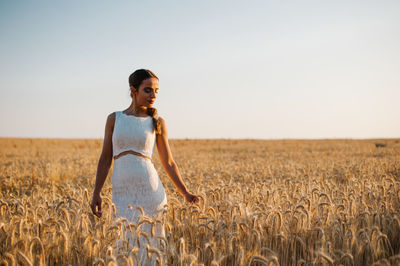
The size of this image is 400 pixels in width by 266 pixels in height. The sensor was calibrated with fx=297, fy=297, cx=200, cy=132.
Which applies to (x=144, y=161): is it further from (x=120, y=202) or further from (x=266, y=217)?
(x=266, y=217)

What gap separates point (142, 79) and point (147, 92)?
Answer: 0.15 m

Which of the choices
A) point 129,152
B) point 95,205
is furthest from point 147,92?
point 95,205

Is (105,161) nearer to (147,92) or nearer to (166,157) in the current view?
(166,157)

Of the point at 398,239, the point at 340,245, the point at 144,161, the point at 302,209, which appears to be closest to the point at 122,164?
the point at 144,161

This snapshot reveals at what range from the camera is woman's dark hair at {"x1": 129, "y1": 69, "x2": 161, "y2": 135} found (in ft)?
10.7

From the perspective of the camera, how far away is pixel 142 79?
3260 mm

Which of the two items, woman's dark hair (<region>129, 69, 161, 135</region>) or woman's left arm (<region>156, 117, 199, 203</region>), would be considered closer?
woman's dark hair (<region>129, 69, 161, 135</region>)

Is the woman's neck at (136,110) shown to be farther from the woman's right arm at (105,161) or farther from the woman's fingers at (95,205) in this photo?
the woman's fingers at (95,205)

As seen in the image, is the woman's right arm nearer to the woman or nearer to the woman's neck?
the woman

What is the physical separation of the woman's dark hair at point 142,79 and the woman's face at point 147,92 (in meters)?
0.05

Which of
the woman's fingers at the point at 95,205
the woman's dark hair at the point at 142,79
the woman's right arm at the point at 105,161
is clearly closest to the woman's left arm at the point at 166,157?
the woman's dark hair at the point at 142,79

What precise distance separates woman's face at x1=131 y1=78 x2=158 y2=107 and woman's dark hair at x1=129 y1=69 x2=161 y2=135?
5 cm

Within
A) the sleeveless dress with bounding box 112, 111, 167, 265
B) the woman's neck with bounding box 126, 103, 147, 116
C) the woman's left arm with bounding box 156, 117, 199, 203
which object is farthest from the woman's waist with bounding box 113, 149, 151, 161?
the woman's neck with bounding box 126, 103, 147, 116

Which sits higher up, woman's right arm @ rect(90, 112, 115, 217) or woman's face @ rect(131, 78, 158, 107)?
woman's face @ rect(131, 78, 158, 107)
